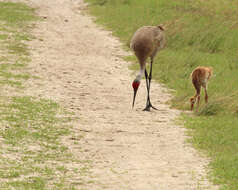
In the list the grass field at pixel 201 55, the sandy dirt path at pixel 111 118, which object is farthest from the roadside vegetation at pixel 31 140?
the grass field at pixel 201 55

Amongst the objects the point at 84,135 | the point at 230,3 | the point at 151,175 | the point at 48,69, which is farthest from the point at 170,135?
the point at 230,3

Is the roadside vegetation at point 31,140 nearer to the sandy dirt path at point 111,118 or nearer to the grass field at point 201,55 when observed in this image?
the sandy dirt path at point 111,118

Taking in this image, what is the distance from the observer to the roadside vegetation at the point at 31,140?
6363 mm

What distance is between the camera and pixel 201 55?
1421 cm

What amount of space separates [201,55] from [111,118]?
18.2 ft

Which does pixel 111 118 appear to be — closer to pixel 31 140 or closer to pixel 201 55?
pixel 31 140

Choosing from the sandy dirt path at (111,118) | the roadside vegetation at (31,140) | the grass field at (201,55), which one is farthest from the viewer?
the grass field at (201,55)

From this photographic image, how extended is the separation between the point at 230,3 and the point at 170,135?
46.9ft

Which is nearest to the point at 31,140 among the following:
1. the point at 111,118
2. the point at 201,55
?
the point at 111,118

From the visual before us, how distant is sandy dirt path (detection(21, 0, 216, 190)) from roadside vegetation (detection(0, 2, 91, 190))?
18 cm

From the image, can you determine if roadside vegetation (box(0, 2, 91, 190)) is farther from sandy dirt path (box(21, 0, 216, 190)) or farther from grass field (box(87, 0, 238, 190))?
grass field (box(87, 0, 238, 190))

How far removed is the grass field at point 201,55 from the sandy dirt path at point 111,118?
25 centimetres

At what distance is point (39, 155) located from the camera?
7.13 m

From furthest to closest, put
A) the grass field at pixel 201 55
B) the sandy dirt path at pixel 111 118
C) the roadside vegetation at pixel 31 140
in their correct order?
the grass field at pixel 201 55 → the sandy dirt path at pixel 111 118 → the roadside vegetation at pixel 31 140
